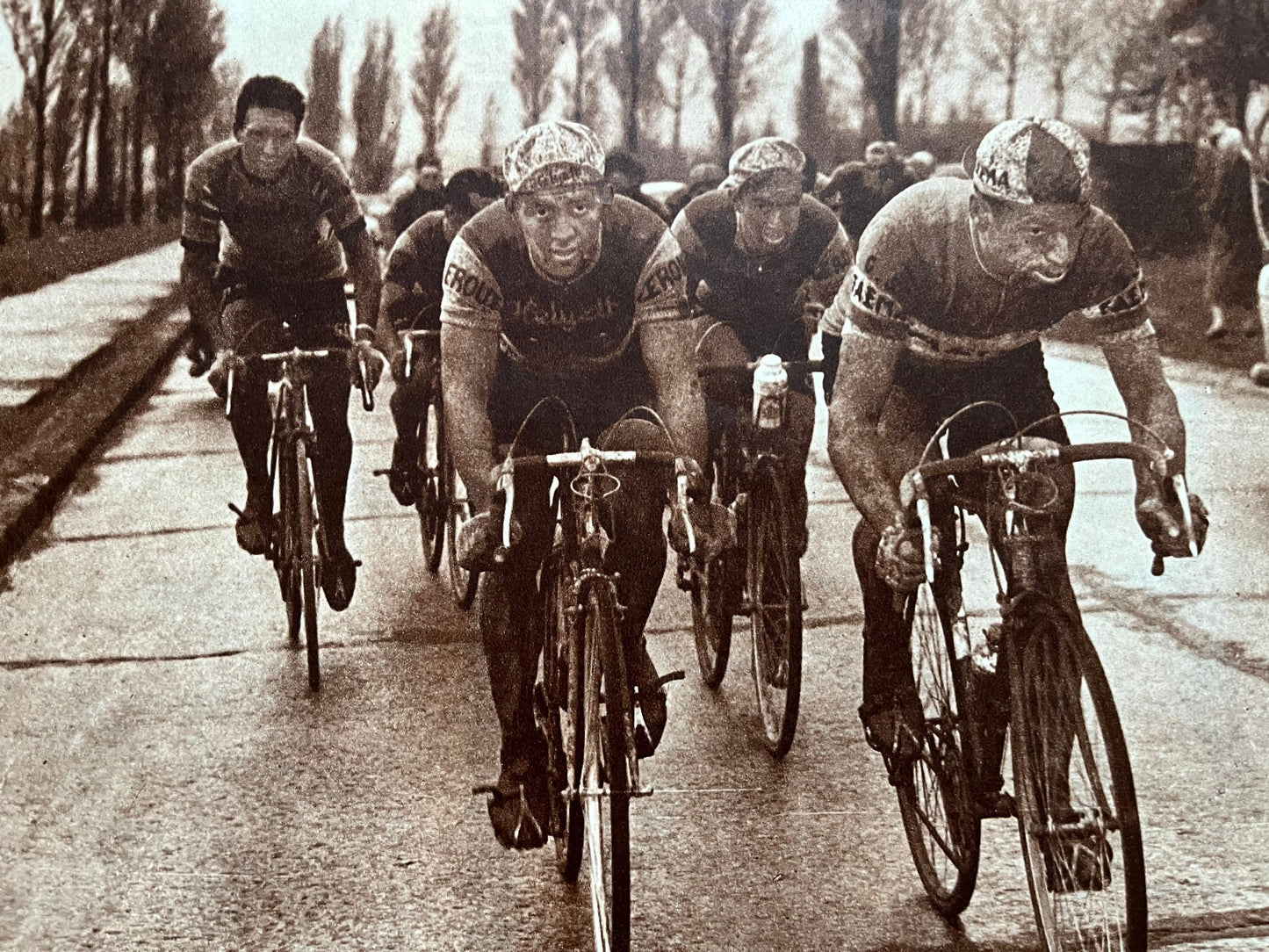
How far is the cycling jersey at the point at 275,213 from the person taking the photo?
4.43 metres

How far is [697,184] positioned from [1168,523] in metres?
2.65

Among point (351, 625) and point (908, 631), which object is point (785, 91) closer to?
point (908, 631)

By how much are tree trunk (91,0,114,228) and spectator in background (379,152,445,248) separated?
0.84 metres

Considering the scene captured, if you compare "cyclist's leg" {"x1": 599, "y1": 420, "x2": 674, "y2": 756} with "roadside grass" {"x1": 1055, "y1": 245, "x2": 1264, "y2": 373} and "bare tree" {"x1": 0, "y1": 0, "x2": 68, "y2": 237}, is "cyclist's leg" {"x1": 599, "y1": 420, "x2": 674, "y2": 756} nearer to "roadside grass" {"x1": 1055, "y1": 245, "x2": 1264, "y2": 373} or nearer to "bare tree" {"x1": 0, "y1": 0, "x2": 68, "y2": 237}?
"roadside grass" {"x1": 1055, "y1": 245, "x2": 1264, "y2": 373}

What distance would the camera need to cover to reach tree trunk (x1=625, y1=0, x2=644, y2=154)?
4207 mm

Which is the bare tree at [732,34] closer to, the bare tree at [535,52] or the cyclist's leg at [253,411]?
the bare tree at [535,52]

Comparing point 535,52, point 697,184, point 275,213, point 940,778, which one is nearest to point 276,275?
point 275,213

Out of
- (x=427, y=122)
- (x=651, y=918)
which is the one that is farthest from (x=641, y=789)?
(x=427, y=122)

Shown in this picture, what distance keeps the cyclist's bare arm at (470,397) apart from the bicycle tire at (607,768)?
0.47 metres

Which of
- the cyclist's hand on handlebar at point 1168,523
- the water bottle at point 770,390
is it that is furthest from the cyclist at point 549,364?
the cyclist's hand on handlebar at point 1168,523

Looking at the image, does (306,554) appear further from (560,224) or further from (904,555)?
(904,555)

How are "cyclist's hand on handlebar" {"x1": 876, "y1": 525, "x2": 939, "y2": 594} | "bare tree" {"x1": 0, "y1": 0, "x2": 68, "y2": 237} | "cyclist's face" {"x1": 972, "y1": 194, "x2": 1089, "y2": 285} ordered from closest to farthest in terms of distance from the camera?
"cyclist's hand on handlebar" {"x1": 876, "y1": 525, "x2": 939, "y2": 594} → "cyclist's face" {"x1": 972, "y1": 194, "x2": 1089, "y2": 285} → "bare tree" {"x1": 0, "y1": 0, "x2": 68, "y2": 237}

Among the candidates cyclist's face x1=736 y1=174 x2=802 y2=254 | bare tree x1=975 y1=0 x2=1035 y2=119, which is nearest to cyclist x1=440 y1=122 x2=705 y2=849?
bare tree x1=975 y1=0 x2=1035 y2=119

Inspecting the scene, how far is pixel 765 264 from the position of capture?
5000 millimetres
